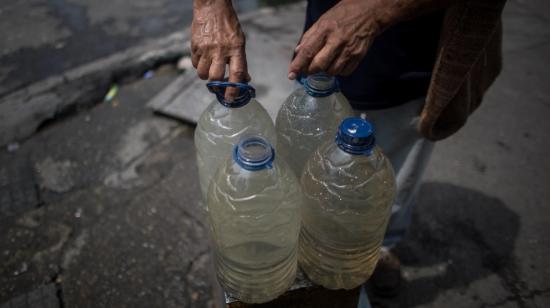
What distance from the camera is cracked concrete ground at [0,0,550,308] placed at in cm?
253

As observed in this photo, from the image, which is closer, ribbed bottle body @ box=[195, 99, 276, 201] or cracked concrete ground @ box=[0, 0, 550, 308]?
ribbed bottle body @ box=[195, 99, 276, 201]

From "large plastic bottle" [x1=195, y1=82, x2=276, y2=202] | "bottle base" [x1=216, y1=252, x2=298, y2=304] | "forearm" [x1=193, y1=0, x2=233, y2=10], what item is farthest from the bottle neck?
"bottle base" [x1=216, y1=252, x2=298, y2=304]

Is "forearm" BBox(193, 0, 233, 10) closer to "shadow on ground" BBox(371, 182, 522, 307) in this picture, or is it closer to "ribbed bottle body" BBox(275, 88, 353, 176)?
"ribbed bottle body" BBox(275, 88, 353, 176)

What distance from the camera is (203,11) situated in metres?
1.49

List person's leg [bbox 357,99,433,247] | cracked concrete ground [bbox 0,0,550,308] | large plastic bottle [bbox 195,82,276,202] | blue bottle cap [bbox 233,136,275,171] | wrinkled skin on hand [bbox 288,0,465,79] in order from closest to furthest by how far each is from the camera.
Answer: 1. blue bottle cap [bbox 233,136,275,171]
2. wrinkled skin on hand [bbox 288,0,465,79]
3. large plastic bottle [bbox 195,82,276,202]
4. person's leg [bbox 357,99,433,247]
5. cracked concrete ground [bbox 0,0,550,308]

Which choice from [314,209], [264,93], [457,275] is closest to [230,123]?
[314,209]

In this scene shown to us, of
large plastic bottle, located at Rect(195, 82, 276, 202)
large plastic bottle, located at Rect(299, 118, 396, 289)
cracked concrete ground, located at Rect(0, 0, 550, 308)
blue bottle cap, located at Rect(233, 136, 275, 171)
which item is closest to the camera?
blue bottle cap, located at Rect(233, 136, 275, 171)

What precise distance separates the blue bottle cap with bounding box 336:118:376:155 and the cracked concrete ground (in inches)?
66.1

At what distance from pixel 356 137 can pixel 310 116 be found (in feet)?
1.24

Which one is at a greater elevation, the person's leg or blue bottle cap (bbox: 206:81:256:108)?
blue bottle cap (bbox: 206:81:256:108)

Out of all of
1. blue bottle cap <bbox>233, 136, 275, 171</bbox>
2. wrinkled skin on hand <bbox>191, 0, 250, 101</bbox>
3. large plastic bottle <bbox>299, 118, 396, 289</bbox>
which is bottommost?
large plastic bottle <bbox>299, 118, 396, 289</bbox>

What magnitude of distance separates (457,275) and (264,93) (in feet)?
7.42

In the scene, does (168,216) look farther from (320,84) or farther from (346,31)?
(346,31)

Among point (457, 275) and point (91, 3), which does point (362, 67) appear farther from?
point (91, 3)
